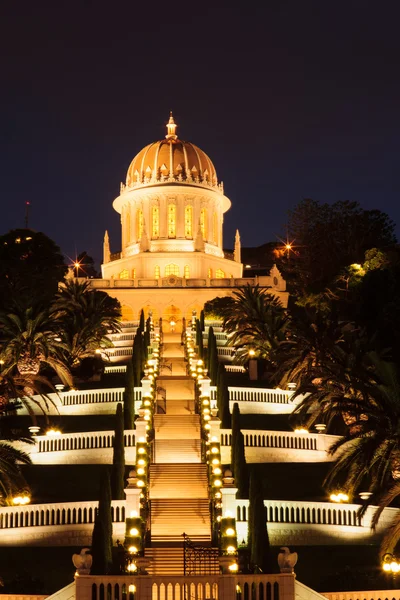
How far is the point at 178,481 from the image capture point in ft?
110

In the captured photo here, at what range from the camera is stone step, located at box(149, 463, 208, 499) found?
108 ft

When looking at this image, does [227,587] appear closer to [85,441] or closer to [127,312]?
[85,441]

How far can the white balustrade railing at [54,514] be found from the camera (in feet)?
97.9

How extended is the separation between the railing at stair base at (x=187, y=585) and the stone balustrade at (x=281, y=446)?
43.7 feet

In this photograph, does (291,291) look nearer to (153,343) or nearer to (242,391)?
(153,343)

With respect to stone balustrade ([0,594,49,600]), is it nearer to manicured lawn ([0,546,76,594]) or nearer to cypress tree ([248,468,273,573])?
manicured lawn ([0,546,76,594])

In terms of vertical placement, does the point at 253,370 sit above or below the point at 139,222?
below

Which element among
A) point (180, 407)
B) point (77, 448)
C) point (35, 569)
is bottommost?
point (35, 569)

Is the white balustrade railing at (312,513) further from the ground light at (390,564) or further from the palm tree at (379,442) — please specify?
the ground light at (390,564)

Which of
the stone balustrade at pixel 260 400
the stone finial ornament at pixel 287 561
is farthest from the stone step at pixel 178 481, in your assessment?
the stone finial ornament at pixel 287 561

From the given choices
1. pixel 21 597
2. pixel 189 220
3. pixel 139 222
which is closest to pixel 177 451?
pixel 21 597

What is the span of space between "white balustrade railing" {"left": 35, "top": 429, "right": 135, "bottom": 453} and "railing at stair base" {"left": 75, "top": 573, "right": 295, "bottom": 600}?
13.3 m

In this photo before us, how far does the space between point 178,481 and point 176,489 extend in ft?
1.57

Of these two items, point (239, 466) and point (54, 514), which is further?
point (239, 466)
